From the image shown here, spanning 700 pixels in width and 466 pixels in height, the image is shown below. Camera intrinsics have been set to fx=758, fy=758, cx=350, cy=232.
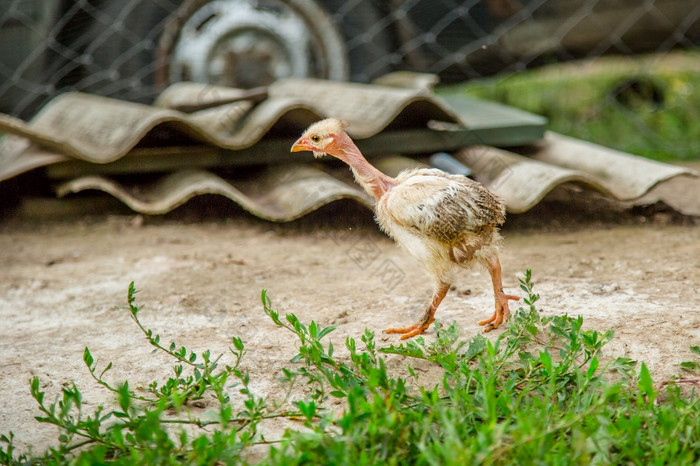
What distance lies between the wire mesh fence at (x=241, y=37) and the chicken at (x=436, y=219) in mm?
2822

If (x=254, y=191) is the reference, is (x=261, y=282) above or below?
below

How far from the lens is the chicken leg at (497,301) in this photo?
2.64 metres

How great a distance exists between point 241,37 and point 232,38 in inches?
2.5

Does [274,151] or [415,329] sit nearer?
[415,329]


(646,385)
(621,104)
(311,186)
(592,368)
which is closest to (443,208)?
(592,368)

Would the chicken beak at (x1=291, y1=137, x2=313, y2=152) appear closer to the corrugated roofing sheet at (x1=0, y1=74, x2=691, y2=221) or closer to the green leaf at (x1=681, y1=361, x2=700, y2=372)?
the corrugated roofing sheet at (x1=0, y1=74, x2=691, y2=221)

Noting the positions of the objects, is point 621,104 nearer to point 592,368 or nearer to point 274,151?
point 274,151

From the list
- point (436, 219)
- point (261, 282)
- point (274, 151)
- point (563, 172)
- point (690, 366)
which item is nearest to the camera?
point (690, 366)

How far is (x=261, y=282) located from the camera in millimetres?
3297

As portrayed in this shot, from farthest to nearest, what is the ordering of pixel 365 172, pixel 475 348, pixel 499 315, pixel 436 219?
pixel 365 172 < pixel 499 315 < pixel 436 219 < pixel 475 348

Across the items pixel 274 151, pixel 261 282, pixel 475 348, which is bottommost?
pixel 475 348

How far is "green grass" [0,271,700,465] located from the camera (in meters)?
1.80

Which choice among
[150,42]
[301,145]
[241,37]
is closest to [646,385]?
[301,145]

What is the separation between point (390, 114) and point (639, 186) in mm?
1351
